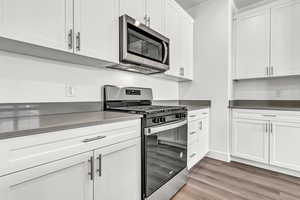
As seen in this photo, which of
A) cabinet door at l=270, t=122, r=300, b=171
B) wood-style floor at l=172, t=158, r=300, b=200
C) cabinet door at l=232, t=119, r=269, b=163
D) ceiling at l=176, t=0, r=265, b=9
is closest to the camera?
wood-style floor at l=172, t=158, r=300, b=200

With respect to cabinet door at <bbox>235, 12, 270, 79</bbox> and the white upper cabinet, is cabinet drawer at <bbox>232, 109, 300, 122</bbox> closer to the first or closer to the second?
cabinet door at <bbox>235, 12, 270, 79</bbox>

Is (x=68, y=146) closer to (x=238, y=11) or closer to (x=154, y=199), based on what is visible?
(x=154, y=199)

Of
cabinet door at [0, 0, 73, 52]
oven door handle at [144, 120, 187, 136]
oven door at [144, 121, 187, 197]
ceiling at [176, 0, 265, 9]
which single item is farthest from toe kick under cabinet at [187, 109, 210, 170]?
ceiling at [176, 0, 265, 9]

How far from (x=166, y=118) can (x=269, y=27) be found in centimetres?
245

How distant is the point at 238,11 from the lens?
3139 mm

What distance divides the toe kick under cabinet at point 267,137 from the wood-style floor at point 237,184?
185mm

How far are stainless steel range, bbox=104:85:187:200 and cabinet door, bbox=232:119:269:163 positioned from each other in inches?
48.3

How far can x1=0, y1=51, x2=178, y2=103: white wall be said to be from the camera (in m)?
1.17

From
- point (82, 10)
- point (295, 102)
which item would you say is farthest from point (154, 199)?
point (295, 102)

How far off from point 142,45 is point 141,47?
0.10 ft

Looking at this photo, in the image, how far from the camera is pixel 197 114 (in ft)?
7.75

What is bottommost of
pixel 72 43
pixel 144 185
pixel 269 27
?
pixel 144 185

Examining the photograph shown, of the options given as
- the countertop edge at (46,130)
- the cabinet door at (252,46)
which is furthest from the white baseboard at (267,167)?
the countertop edge at (46,130)

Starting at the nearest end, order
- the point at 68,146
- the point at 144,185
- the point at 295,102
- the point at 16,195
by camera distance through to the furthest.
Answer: the point at 16,195, the point at 68,146, the point at 144,185, the point at 295,102
